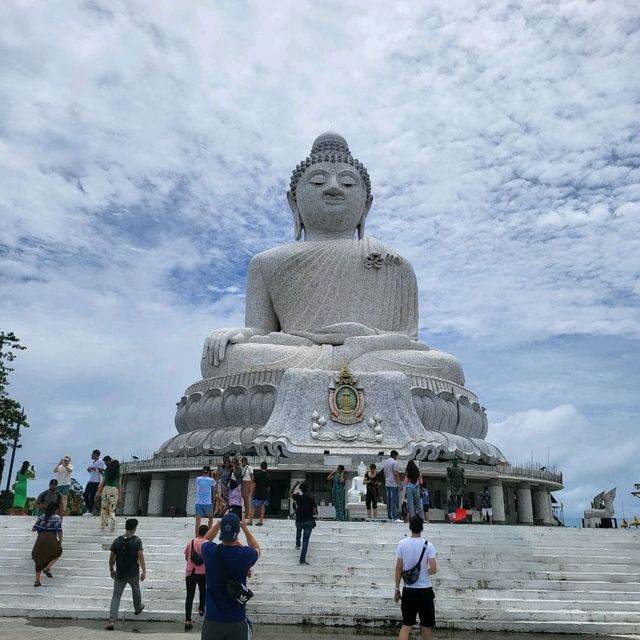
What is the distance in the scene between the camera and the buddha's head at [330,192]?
2183 cm

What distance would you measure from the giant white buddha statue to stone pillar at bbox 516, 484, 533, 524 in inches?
46.6

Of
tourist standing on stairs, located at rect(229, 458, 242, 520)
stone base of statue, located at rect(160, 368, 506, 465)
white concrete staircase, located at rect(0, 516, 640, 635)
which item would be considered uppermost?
stone base of statue, located at rect(160, 368, 506, 465)

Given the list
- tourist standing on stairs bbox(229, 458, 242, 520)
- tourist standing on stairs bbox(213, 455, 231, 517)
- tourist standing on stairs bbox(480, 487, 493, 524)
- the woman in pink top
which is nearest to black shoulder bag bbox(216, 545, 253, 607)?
the woman in pink top

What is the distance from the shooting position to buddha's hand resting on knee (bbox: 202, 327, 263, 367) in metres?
18.9

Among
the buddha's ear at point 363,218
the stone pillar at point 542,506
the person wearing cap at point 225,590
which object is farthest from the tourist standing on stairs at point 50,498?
the buddha's ear at point 363,218

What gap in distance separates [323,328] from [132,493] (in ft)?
23.0

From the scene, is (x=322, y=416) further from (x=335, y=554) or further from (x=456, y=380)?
(x=335, y=554)

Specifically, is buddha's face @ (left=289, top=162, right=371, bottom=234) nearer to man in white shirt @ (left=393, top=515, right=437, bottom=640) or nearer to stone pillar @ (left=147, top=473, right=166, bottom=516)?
stone pillar @ (left=147, top=473, right=166, bottom=516)

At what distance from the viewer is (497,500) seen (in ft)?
53.2

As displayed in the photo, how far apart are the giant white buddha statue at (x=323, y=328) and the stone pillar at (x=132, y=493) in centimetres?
118

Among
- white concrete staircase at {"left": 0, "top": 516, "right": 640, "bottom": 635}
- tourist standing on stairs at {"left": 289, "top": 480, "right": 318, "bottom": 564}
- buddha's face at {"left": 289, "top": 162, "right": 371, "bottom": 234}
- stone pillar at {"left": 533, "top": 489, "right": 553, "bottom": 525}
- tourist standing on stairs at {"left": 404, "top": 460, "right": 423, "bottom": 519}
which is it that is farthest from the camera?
buddha's face at {"left": 289, "top": 162, "right": 371, "bottom": 234}

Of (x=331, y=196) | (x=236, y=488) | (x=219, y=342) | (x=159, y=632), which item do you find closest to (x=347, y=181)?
(x=331, y=196)

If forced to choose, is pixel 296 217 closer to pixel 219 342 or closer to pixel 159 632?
pixel 219 342

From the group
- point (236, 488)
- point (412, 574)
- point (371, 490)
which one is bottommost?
point (412, 574)
